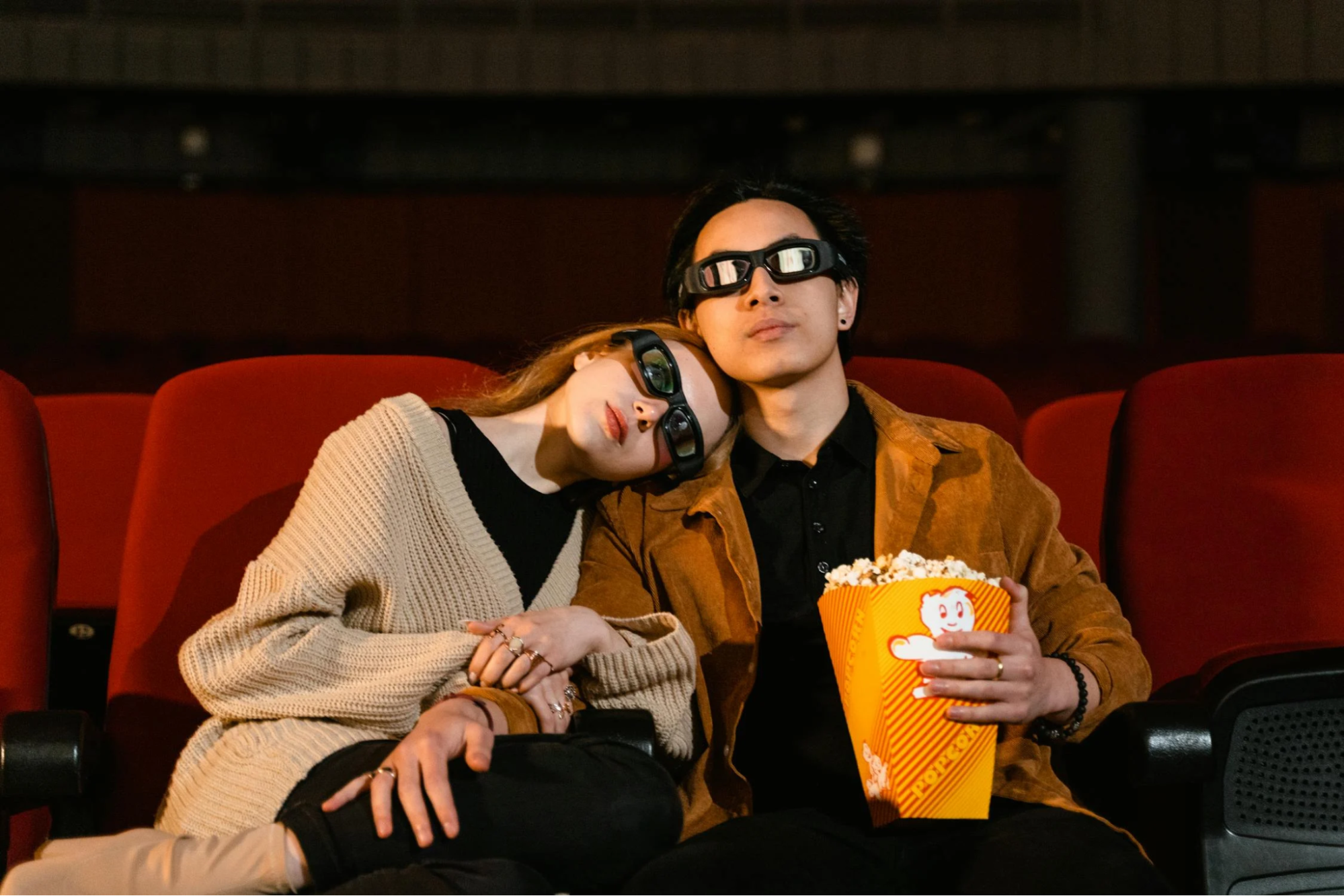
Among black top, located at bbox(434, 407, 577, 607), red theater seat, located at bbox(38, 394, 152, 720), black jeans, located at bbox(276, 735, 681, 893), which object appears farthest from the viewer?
red theater seat, located at bbox(38, 394, 152, 720)

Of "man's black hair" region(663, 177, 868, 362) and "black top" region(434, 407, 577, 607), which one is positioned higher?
"man's black hair" region(663, 177, 868, 362)

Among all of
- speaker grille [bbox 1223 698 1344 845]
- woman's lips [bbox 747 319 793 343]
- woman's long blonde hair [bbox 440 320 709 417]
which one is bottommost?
speaker grille [bbox 1223 698 1344 845]

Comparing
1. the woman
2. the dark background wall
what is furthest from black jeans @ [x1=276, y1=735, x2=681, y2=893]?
the dark background wall

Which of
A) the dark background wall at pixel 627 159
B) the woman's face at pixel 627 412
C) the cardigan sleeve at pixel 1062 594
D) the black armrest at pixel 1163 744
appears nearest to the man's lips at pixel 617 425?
the woman's face at pixel 627 412

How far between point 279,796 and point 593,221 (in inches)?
263

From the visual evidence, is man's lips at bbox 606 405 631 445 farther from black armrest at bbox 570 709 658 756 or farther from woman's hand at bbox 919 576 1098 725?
woman's hand at bbox 919 576 1098 725

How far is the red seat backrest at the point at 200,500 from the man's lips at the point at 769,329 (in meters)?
0.37

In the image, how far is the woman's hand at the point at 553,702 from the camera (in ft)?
4.04

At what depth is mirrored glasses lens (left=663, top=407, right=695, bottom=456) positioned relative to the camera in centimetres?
141

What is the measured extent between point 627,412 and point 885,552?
0.33 meters

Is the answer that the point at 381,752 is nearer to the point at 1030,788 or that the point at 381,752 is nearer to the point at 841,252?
the point at 1030,788

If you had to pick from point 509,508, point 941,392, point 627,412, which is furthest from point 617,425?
point 941,392

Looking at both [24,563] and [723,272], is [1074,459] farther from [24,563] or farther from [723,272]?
[24,563]

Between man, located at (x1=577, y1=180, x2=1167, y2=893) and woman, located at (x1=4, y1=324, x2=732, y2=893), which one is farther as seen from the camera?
man, located at (x1=577, y1=180, x2=1167, y2=893)
